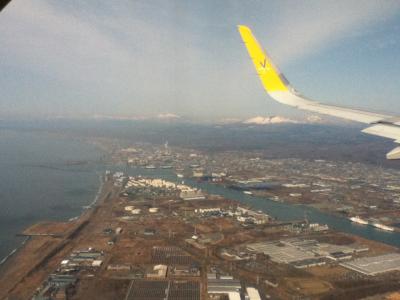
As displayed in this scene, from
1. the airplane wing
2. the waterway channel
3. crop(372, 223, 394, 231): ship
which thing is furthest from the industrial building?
the airplane wing

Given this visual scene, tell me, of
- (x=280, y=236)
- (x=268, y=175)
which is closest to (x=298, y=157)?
(x=268, y=175)

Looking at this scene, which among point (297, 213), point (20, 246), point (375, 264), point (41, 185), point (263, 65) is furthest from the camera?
point (41, 185)

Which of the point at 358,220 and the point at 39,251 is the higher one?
the point at 358,220

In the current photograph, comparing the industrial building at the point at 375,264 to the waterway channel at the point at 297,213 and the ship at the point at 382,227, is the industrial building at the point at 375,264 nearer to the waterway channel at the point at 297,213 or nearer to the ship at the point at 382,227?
the waterway channel at the point at 297,213

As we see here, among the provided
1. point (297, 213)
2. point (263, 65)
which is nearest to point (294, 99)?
point (263, 65)

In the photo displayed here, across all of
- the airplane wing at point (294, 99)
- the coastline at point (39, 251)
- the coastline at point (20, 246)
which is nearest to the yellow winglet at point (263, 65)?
the airplane wing at point (294, 99)

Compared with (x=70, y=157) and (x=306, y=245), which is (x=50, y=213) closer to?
(x=306, y=245)

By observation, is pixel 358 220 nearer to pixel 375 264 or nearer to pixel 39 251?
pixel 375 264
